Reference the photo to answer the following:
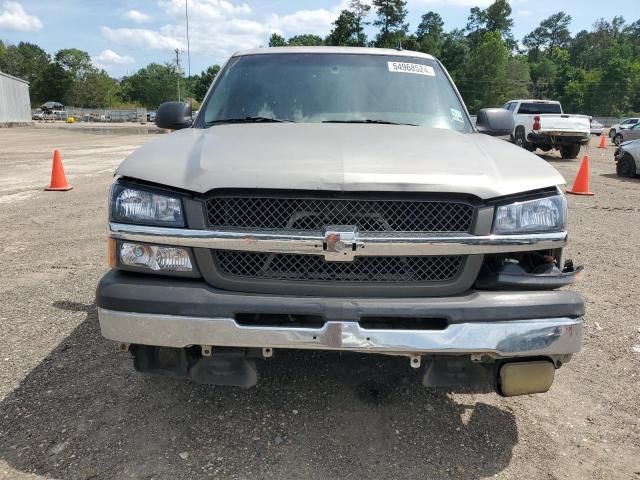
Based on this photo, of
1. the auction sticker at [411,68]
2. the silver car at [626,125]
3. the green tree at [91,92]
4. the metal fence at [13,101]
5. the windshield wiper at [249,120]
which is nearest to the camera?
the windshield wiper at [249,120]

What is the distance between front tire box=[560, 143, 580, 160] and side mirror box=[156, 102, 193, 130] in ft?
58.3

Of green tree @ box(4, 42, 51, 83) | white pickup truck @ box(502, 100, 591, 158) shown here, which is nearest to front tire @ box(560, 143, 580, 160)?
white pickup truck @ box(502, 100, 591, 158)

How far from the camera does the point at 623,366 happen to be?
3.54 meters

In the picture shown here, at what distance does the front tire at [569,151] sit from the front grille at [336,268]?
730 inches

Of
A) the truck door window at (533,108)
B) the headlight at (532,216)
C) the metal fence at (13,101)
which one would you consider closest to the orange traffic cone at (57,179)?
the headlight at (532,216)

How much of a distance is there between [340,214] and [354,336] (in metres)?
0.52

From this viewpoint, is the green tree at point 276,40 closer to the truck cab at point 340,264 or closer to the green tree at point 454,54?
the green tree at point 454,54

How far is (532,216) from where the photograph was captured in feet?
7.64

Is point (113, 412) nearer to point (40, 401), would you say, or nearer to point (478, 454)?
point (40, 401)

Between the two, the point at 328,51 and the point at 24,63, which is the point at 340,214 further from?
the point at 24,63

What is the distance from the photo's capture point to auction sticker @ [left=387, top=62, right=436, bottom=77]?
3850 mm

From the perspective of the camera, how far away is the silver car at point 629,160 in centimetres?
1433

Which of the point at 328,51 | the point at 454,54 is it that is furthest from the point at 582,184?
the point at 454,54

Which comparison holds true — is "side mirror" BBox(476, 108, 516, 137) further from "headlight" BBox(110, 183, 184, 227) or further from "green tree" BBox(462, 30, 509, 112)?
"green tree" BBox(462, 30, 509, 112)
